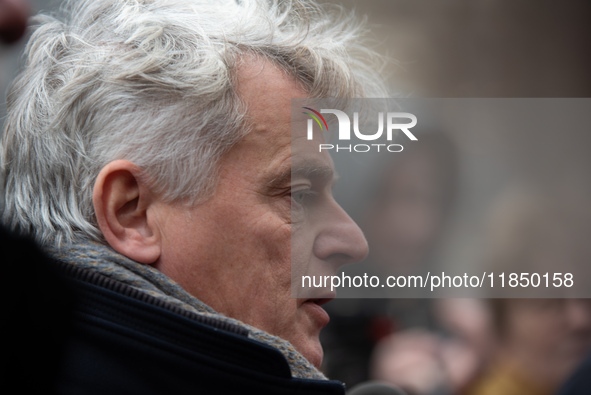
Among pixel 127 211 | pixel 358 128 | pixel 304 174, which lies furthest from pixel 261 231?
pixel 358 128

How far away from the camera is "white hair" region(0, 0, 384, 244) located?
1.37 m

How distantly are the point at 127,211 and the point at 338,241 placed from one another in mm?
536

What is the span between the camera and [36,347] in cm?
56

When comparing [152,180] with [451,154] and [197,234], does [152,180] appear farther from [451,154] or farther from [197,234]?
[451,154]

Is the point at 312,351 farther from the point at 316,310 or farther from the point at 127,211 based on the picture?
the point at 127,211

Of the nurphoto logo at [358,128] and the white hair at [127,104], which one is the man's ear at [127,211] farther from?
the nurphoto logo at [358,128]

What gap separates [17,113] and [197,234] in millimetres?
611

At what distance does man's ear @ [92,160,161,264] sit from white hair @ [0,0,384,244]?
0.11 feet

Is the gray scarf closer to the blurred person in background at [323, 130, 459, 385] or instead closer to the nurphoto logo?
the nurphoto logo

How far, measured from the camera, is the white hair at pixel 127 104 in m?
1.37

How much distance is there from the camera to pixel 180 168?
53.8 inches

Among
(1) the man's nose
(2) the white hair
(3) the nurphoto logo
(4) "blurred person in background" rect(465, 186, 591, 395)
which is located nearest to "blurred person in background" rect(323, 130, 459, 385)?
(3) the nurphoto logo

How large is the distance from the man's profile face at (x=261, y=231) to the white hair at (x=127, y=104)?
1.9 inches

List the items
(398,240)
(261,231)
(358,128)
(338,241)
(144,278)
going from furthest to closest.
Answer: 1. (398,240)
2. (358,128)
3. (338,241)
4. (261,231)
5. (144,278)
